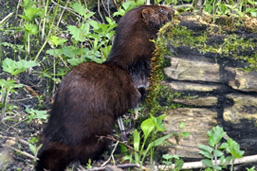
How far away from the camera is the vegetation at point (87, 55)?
11.1 feet

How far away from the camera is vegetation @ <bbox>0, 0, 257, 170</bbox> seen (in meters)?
3.38

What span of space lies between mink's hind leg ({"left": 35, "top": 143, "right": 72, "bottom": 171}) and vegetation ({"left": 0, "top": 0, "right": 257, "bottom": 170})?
89 millimetres

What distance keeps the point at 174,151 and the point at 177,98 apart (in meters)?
0.39

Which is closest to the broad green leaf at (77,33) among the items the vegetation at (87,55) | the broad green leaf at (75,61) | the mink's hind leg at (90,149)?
the vegetation at (87,55)

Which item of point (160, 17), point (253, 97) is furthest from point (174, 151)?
point (160, 17)

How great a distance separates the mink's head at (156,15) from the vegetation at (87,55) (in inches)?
8.1

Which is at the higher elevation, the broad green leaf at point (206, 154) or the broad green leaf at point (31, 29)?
the broad green leaf at point (31, 29)

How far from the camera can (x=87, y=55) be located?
4422mm

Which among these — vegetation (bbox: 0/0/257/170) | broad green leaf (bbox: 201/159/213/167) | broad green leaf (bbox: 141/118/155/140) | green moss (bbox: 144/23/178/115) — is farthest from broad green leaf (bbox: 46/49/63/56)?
broad green leaf (bbox: 201/159/213/167)

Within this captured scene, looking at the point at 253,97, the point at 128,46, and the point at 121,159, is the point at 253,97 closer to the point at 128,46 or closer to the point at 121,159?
the point at 121,159

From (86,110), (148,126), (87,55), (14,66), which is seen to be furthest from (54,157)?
(87,55)

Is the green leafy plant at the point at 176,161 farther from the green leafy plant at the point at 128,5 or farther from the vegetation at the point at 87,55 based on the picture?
the green leafy plant at the point at 128,5

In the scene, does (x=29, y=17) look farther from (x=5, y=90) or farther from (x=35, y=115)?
(x=35, y=115)

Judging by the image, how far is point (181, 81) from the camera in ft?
11.9
